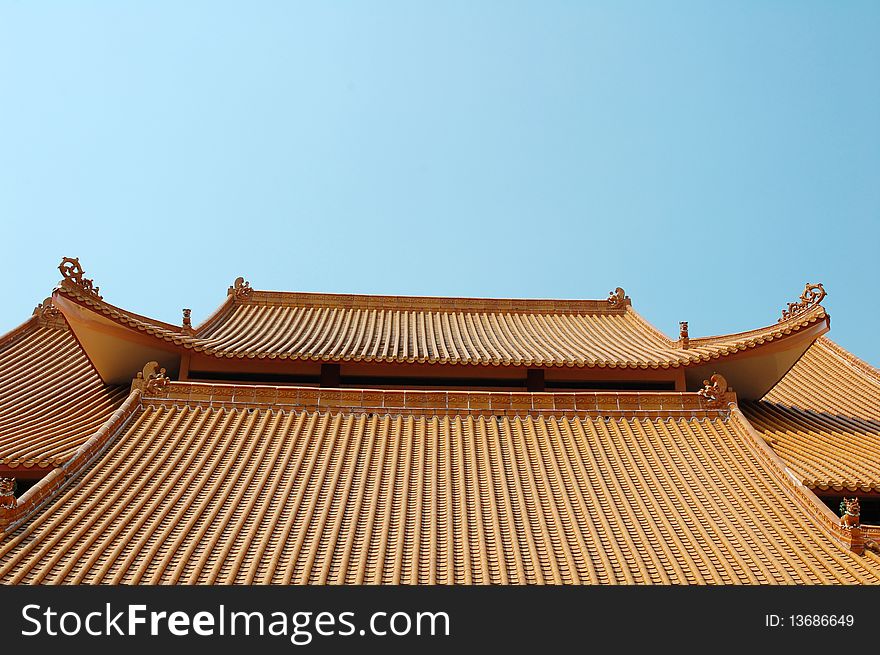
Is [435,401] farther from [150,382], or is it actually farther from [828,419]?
[828,419]

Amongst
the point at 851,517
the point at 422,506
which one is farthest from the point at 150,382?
the point at 851,517

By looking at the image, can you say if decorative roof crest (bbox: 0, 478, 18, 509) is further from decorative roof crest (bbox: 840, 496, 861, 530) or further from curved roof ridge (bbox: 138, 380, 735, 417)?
decorative roof crest (bbox: 840, 496, 861, 530)

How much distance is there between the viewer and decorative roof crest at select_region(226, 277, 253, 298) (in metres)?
15.4

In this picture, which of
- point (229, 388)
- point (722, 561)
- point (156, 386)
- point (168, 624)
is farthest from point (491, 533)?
point (156, 386)

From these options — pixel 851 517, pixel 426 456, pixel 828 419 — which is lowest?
pixel 851 517

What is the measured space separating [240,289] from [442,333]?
15.4 ft

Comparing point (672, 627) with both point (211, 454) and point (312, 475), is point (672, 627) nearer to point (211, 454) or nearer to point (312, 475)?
point (312, 475)

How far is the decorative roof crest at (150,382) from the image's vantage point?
904 cm

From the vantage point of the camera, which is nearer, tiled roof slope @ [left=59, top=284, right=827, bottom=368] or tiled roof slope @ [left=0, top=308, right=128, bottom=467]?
tiled roof slope @ [left=0, top=308, right=128, bottom=467]

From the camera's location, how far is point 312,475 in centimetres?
755

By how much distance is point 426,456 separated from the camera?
26.7ft

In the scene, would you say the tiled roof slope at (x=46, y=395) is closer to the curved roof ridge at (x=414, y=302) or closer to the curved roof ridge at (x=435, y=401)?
the curved roof ridge at (x=435, y=401)

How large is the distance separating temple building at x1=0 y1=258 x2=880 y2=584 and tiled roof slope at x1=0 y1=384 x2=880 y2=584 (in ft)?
0.09

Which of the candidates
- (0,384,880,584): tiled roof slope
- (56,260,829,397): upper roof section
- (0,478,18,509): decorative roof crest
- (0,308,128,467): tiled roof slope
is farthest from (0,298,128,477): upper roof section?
(0,478,18,509): decorative roof crest
